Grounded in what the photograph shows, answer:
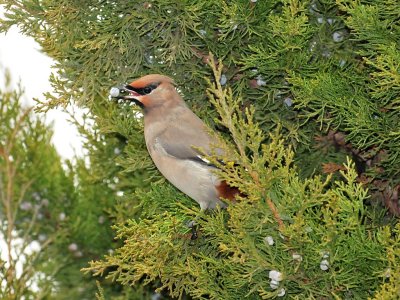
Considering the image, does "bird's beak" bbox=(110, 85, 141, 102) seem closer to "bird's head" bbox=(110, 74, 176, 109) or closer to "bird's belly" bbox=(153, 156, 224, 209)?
"bird's head" bbox=(110, 74, 176, 109)

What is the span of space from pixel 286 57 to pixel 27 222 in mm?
2965

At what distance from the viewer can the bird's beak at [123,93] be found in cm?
548

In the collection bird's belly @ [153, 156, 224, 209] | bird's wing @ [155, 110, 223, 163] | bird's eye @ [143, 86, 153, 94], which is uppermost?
bird's eye @ [143, 86, 153, 94]

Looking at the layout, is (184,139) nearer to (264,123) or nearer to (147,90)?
(147,90)

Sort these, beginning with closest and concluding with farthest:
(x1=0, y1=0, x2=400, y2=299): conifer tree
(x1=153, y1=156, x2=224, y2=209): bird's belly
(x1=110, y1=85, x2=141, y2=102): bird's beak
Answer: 1. (x1=0, y1=0, x2=400, y2=299): conifer tree
2. (x1=153, y1=156, x2=224, y2=209): bird's belly
3. (x1=110, y1=85, x2=141, y2=102): bird's beak

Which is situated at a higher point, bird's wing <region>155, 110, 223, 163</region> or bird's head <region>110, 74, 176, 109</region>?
bird's head <region>110, 74, 176, 109</region>

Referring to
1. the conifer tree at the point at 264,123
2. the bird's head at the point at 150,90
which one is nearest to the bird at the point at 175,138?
the bird's head at the point at 150,90

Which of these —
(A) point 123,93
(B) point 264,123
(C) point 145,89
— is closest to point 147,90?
(C) point 145,89

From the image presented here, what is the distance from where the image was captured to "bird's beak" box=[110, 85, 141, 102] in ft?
18.0

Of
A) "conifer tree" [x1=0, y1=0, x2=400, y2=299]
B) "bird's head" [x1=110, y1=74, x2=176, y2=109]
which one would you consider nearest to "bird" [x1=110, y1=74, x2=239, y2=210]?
"bird's head" [x1=110, y1=74, x2=176, y2=109]

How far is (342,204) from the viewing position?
4.26m

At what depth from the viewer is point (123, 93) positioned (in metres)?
5.72

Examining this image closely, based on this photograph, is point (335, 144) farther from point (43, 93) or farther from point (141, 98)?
point (43, 93)

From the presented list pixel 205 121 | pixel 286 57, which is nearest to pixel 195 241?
pixel 205 121
